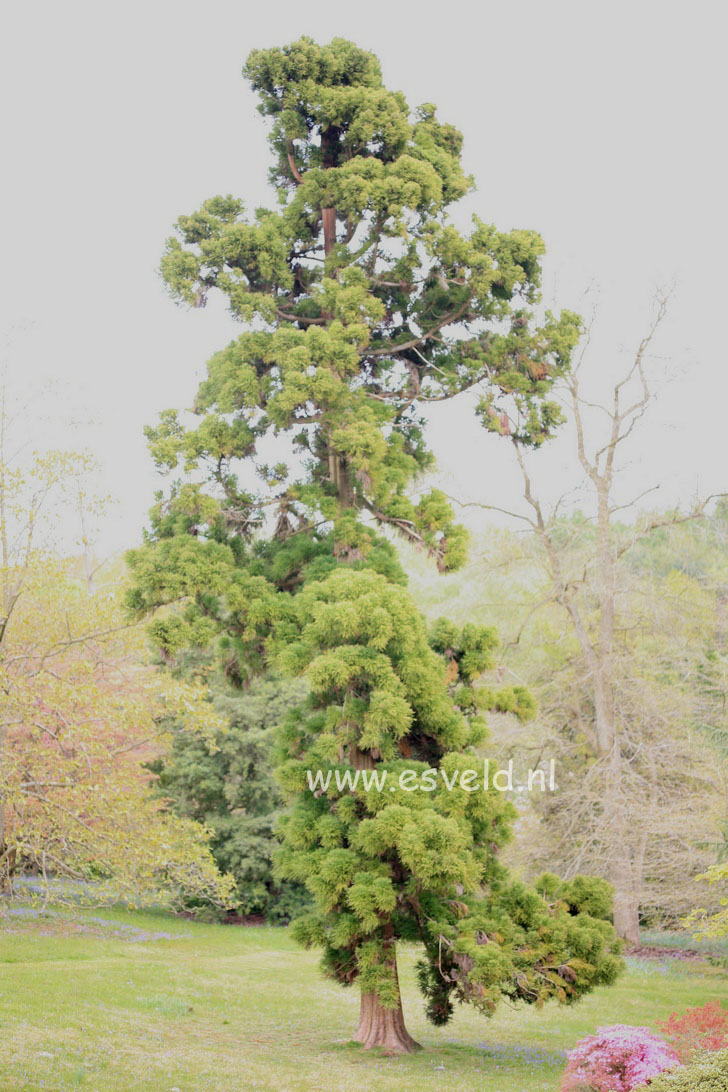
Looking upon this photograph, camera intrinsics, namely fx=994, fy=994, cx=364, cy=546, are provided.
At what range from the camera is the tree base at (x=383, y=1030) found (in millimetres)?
10352

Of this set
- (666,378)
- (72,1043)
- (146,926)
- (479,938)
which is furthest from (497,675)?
(72,1043)

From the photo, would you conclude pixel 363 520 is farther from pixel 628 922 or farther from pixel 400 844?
pixel 628 922

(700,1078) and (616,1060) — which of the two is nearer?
(700,1078)

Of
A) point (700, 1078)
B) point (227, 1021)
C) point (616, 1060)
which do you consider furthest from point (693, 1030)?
point (227, 1021)

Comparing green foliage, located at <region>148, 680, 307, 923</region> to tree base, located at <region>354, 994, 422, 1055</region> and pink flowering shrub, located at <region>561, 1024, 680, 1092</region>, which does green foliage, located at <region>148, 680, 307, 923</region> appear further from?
pink flowering shrub, located at <region>561, 1024, 680, 1092</region>

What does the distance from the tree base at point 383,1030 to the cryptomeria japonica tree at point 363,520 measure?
0.08 feet

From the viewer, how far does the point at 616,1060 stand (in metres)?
7.47

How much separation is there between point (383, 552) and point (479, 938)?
14.2ft

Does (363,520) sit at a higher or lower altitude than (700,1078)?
higher

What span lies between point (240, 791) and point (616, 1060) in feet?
52.2

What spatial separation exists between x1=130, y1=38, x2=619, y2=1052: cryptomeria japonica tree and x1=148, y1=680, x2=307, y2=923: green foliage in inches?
418

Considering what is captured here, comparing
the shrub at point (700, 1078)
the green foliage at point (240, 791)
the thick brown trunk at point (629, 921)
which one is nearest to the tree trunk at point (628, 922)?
the thick brown trunk at point (629, 921)

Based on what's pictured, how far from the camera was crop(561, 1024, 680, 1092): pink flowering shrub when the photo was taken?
728 cm

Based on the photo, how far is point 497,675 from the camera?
20.4 metres
